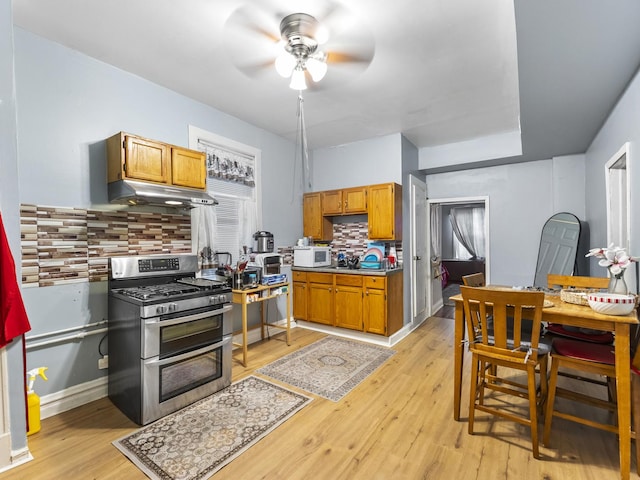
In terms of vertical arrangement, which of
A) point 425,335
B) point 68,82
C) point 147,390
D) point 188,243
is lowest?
point 425,335

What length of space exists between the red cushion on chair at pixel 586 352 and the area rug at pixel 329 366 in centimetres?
160

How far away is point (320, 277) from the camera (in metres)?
4.21

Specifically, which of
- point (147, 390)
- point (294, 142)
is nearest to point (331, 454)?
point (147, 390)

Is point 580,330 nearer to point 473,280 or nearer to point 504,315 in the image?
point 473,280

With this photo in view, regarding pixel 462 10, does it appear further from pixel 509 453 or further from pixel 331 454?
pixel 331 454

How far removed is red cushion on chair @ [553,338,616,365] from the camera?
185cm

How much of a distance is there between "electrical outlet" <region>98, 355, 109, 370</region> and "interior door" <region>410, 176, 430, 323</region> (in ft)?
12.0

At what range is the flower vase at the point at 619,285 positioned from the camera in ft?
6.20

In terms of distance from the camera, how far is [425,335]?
4.19 meters

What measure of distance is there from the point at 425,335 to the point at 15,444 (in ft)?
13.2

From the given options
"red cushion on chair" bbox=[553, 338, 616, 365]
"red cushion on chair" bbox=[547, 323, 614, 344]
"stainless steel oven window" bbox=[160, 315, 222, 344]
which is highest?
"stainless steel oven window" bbox=[160, 315, 222, 344]

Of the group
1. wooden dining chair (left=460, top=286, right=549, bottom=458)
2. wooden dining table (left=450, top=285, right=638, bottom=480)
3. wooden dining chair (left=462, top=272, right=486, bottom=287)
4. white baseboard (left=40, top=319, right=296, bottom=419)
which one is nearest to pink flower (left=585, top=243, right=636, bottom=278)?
wooden dining table (left=450, top=285, right=638, bottom=480)

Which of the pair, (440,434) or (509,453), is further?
(440,434)

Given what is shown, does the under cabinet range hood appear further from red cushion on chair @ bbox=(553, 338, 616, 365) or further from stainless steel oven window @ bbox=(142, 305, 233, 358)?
red cushion on chair @ bbox=(553, 338, 616, 365)
